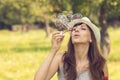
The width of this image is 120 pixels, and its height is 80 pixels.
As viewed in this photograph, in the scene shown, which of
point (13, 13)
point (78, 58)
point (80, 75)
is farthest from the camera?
point (13, 13)

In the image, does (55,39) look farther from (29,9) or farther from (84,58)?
(29,9)

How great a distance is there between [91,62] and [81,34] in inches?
16.0

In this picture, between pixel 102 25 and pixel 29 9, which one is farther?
pixel 29 9

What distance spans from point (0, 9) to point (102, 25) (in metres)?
66.2

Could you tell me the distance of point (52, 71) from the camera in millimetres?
5953

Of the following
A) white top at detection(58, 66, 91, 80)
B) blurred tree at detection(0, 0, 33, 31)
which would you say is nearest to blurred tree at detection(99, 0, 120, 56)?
white top at detection(58, 66, 91, 80)

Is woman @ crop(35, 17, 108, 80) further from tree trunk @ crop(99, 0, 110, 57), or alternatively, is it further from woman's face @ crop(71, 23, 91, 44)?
tree trunk @ crop(99, 0, 110, 57)

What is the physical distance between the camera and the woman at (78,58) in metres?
5.87

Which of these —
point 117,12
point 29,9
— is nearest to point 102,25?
point 117,12

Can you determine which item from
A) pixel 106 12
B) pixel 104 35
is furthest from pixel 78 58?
pixel 104 35

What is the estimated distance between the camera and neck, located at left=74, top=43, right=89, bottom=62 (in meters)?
6.02

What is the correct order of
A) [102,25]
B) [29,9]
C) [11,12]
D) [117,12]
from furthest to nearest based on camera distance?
[11,12] < [29,9] < [102,25] < [117,12]

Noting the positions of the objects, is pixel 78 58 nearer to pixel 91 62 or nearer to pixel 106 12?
pixel 91 62

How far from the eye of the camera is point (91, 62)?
19.9 ft
